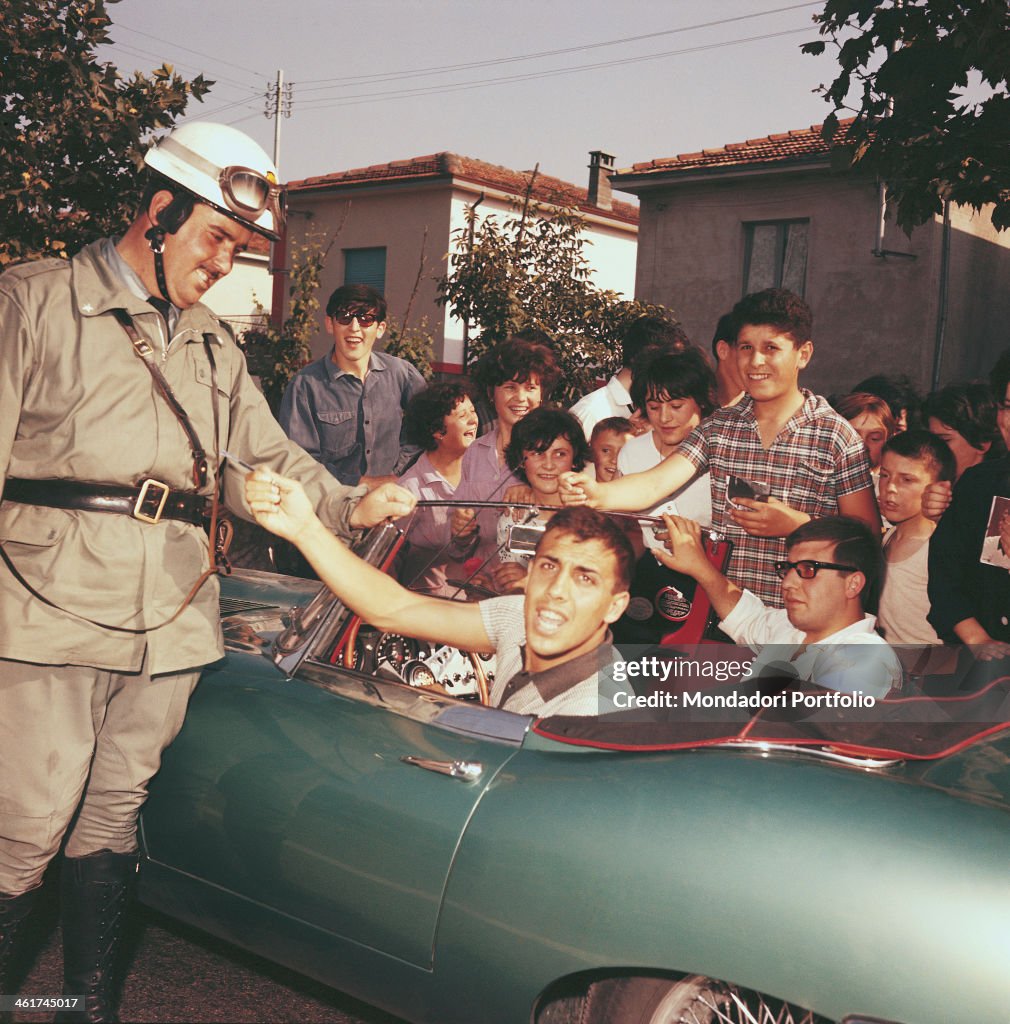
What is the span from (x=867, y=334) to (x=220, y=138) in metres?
16.5

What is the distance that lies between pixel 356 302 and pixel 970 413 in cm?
293

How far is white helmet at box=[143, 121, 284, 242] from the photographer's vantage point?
289 centimetres

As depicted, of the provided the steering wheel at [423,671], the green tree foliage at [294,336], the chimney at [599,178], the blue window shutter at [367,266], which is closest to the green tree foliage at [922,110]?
the steering wheel at [423,671]

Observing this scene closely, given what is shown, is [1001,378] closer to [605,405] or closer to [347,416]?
[605,405]

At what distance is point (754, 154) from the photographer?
63.4 ft

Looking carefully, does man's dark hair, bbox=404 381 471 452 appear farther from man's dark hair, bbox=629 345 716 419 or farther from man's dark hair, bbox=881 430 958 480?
man's dark hair, bbox=881 430 958 480

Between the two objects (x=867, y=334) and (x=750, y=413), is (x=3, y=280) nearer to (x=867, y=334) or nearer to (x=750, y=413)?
(x=750, y=413)

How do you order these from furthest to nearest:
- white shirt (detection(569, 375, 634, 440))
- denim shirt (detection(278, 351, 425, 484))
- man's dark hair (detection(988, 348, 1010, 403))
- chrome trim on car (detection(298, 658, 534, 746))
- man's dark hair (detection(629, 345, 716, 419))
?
denim shirt (detection(278, 351, 425, 484))
white shirt (detection(569, 375, 634, 440))
man's dark hair (detection(629, 345, 716, 419))
man's dark hair (detection(988, 348, 1010, 403))
chrome trim on car (detection(298, 658, 534, 746))

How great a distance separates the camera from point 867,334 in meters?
18.2

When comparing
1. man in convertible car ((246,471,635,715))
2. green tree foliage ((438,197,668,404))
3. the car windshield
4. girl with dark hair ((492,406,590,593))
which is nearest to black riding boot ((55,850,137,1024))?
the car windshield

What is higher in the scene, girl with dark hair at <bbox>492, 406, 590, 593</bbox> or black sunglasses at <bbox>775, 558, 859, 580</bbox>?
girl with dark hair at <bbox>492, 406, 590, 593</bbox>

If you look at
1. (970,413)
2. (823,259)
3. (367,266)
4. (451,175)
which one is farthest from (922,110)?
(367,266)

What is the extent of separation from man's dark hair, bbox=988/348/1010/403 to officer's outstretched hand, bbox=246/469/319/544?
7.06ft

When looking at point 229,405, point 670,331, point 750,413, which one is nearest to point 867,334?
point 670,331
